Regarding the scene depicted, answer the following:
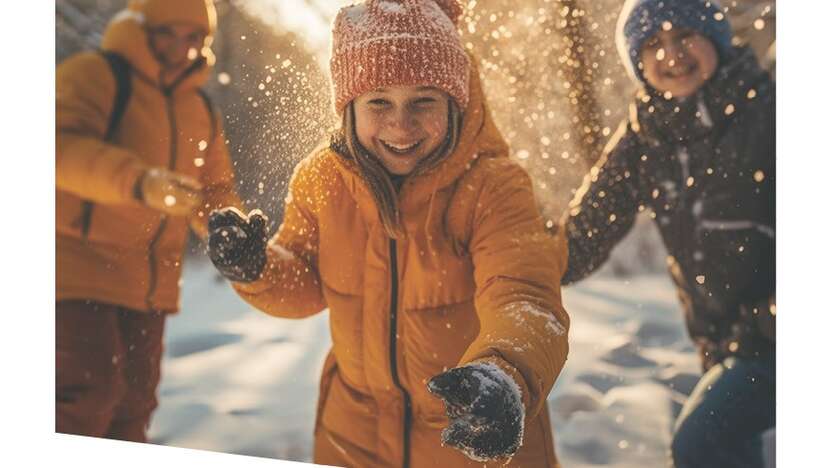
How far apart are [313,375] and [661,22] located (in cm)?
106

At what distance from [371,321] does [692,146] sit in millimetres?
737

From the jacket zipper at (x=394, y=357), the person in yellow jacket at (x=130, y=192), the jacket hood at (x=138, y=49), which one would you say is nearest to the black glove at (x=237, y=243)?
the person in yellow jacket at (x=130, y=192)

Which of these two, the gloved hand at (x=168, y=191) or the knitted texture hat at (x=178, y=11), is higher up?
the knitted texture hat at (x=178, y=11)

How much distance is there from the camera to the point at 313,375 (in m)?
2.24

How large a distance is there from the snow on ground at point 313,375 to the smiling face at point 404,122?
1.35 ft

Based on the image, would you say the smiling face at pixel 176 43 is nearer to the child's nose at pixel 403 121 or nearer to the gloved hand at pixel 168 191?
the gloved hand at pixel 168 191

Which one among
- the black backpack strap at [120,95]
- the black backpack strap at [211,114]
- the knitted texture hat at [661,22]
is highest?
the black backpack strap at [120,95]

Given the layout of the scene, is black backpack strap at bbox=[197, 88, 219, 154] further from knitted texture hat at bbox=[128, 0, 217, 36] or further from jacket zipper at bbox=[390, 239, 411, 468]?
jacket zipper at bbox=[390, 239, 411, 468]

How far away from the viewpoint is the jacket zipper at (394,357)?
2.04 m

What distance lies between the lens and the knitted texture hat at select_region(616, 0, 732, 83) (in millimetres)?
1799

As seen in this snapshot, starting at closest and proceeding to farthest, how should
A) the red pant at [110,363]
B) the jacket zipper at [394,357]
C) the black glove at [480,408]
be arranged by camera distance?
the black glove at [480,408]
the jacket zipper at [394,357]
the red pant at [110,363]

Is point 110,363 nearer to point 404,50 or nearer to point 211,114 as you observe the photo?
point 211,114

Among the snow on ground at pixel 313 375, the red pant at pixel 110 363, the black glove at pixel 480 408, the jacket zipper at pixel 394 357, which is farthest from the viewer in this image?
the red pant at pixel 110 363

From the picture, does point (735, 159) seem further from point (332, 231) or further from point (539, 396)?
point (332, 231)
